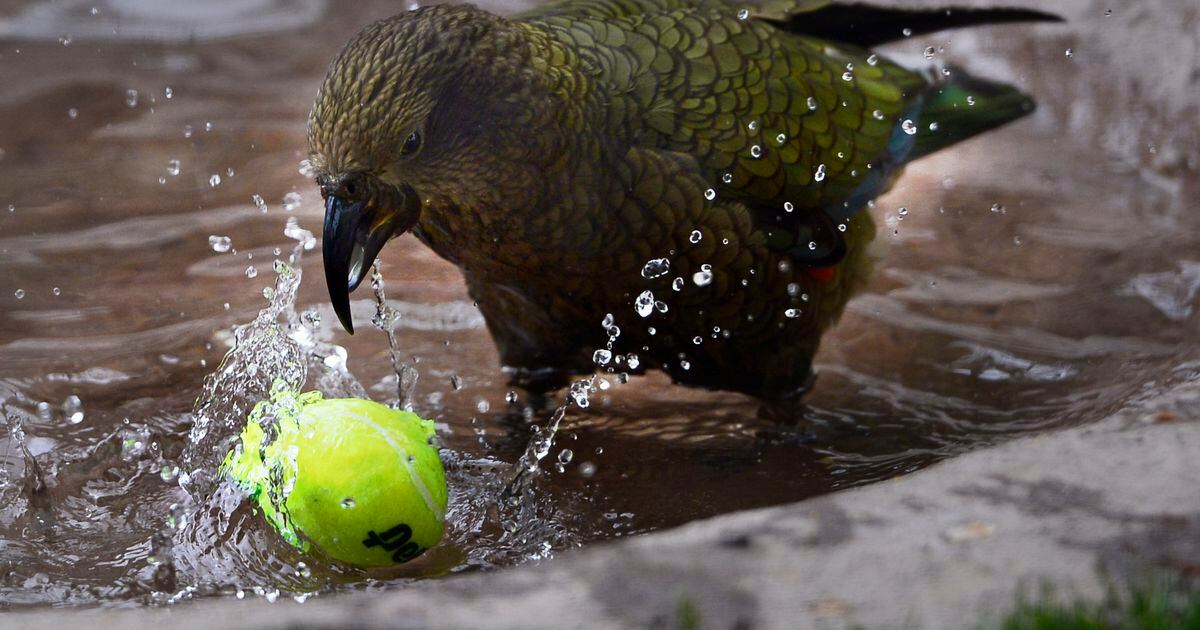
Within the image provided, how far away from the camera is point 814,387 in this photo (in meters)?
3.86

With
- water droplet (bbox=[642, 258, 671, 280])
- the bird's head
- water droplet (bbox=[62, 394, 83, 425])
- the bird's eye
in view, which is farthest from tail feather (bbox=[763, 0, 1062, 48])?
water droplet (bbox=[62, 394, 83, 425])

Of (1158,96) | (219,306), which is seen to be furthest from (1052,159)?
(219,306)

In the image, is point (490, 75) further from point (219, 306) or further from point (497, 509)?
point (219, 306)

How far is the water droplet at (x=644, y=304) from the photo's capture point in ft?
10.2

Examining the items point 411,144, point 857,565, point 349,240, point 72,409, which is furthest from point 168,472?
point 857,565

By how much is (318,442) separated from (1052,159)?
3837mm

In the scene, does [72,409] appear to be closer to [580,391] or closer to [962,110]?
[580,391]

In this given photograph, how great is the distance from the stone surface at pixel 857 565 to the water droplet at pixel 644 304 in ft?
3.66

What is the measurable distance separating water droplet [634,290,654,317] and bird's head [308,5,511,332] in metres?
0.58

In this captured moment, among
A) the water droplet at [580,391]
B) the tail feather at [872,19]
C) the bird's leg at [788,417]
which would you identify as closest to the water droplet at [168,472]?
the water droplet at [580,391]

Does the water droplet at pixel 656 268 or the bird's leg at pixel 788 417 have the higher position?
the water droplet at pixel 656 268

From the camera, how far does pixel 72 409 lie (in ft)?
11.5

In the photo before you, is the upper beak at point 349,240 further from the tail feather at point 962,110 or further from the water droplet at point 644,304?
the tail feather at point 962,110

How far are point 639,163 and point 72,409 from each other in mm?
1828
